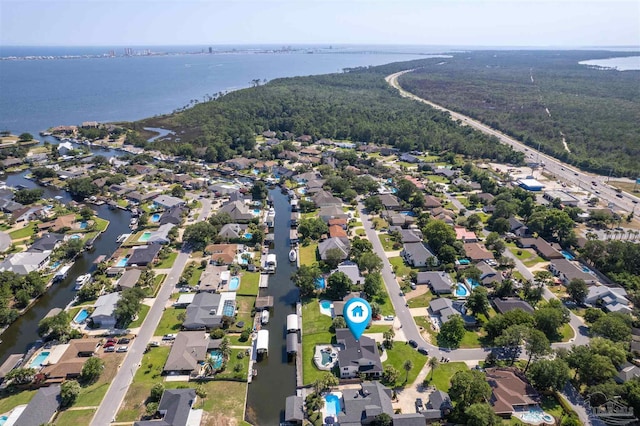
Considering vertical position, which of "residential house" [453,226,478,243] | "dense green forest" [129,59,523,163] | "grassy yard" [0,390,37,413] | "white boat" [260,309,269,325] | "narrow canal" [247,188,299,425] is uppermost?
"dense green forest" [129,59,523,163]

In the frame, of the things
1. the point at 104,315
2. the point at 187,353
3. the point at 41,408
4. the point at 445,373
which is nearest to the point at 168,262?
the point at 104,315

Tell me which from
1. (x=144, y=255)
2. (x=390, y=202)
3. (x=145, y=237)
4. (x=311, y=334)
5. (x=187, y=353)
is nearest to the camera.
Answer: (x=187, y=353)

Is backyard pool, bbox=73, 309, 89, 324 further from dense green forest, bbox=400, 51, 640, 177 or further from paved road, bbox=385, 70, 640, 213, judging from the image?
dense green forest, bbox=400, 51, 640, 177

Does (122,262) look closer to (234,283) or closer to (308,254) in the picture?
(234,283)

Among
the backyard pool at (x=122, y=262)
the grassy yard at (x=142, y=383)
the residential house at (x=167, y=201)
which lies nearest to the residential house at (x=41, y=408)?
the grassy yard at (x=142, y=383)

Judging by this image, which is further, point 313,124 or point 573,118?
point 573,118

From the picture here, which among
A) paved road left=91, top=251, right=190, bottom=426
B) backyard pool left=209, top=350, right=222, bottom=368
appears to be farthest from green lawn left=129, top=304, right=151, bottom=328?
backyard pool left=209, top=350, right=222, bottom=368

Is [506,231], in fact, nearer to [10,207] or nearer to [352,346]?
[352,346]
